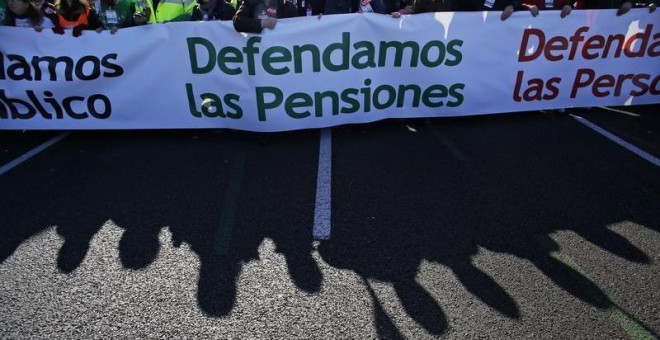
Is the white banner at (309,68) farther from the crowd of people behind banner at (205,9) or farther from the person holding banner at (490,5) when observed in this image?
the person holding banner at (490,5)

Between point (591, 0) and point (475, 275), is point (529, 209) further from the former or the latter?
point (591, 0)

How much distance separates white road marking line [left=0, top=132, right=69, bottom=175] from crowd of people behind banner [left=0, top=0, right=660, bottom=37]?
4.31 feet

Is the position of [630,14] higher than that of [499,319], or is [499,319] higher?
[630,14]

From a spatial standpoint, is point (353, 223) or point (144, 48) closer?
point (353, 223)

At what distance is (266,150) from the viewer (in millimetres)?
4867

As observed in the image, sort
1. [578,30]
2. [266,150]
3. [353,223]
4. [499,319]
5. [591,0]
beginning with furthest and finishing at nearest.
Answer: [591,0], [578,30], [266,150], [353,223], [499,319]

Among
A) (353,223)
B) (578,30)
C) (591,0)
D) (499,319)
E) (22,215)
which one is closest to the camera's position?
(499,319)

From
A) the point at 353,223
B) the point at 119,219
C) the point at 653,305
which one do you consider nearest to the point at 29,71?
the point at 119,219

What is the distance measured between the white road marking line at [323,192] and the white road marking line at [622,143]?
10.8 ft

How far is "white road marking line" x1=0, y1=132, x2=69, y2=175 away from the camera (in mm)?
4594

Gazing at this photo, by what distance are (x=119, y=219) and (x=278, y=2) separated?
382 cm

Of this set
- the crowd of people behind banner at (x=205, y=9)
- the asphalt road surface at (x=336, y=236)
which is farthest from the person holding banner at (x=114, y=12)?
the asphalt road surface at (x=336, y=236)

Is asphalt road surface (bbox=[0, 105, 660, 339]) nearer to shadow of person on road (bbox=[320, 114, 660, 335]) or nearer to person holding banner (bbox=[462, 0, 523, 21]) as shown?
shadow of person on road (bbox=[320, 114, 660, 335])

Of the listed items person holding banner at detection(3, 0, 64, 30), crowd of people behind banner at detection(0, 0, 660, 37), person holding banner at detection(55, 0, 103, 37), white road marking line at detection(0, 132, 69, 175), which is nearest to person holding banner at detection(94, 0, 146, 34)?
crowd of people behind banner at detection(0, 0, 660, 37)
